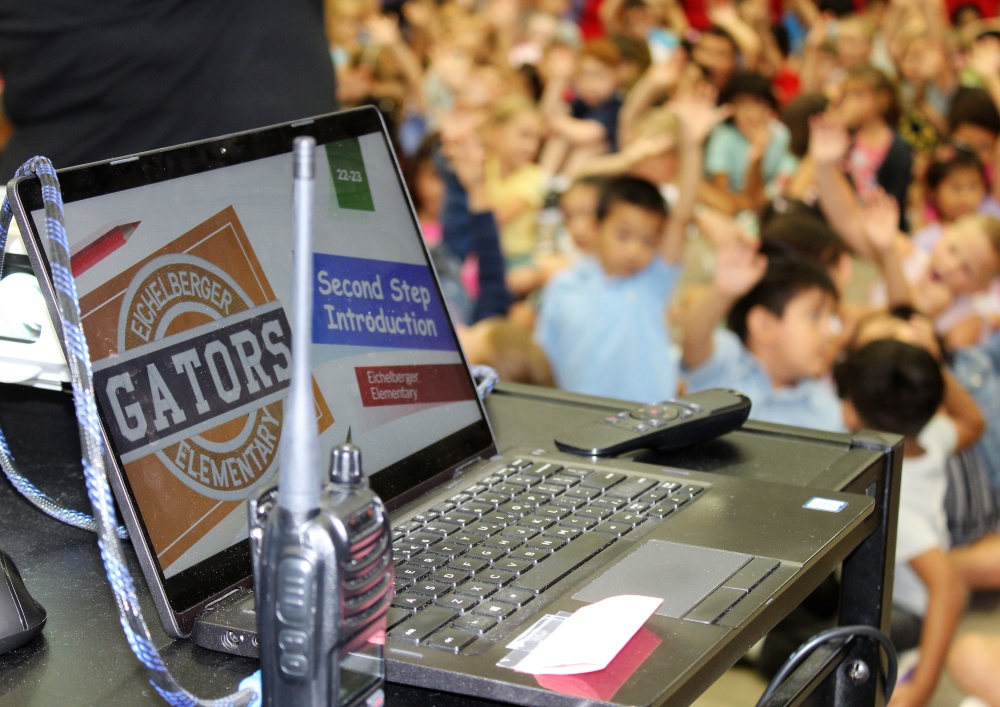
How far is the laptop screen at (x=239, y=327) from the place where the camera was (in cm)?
58

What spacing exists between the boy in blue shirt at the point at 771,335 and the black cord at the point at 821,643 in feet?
3.74

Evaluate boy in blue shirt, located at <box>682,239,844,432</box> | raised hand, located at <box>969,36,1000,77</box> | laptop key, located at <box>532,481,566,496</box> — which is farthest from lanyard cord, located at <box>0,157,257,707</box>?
raised hand, located at <box>969,36,1000,77</box>

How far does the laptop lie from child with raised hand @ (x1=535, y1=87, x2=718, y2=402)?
4.80 feet

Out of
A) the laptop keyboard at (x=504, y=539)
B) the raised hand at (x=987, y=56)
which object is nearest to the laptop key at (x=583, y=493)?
the laptop keyboard at (x=504, y=539)

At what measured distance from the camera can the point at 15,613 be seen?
21.2 inches

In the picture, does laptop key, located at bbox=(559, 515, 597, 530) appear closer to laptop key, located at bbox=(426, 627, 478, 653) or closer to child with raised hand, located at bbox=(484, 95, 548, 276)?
laptop key, located at bbox=(426, 627, 478, 653)

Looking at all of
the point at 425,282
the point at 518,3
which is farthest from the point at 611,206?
the point at 518,3

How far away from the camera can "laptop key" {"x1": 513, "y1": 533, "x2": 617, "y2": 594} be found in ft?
1.87

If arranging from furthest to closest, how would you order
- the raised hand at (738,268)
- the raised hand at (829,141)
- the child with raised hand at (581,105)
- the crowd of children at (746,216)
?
the child with raised hand at (581,105), the raised hand at (829,141), the raised hand at (738,268), the crowd of children at (746,216)

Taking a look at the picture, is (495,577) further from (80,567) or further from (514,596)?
(80,567)

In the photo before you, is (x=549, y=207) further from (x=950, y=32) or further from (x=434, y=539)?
(x=434, y=539)

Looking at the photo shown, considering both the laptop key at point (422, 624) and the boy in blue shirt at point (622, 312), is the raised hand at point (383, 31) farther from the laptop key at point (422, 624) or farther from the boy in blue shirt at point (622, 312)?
the laptop key at point (422, 624)

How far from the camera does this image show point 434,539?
63 centimetres

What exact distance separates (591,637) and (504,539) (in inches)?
5.0
